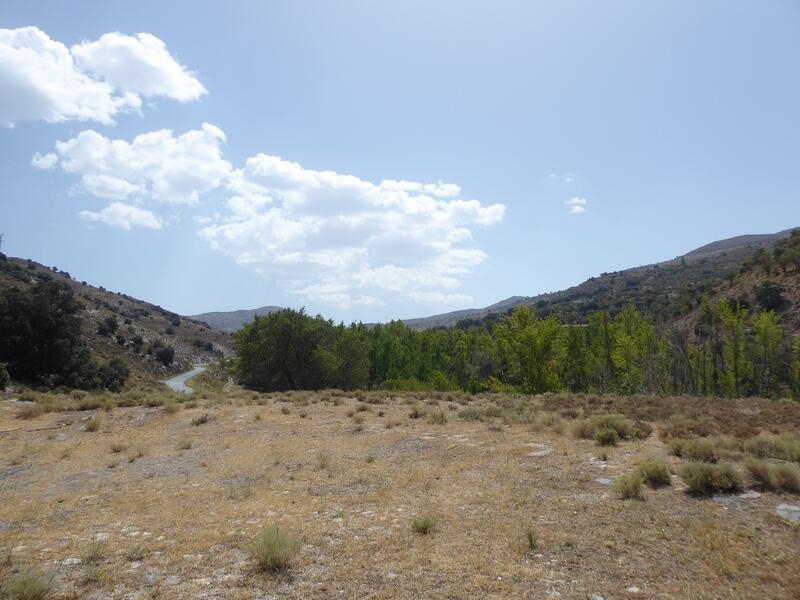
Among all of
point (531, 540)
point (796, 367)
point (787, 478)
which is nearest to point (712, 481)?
point (787, 478)

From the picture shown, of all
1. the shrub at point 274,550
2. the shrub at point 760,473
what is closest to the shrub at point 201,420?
the shrub at point 274,550

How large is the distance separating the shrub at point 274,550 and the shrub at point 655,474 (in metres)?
6.34

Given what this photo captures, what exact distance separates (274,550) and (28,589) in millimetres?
2547

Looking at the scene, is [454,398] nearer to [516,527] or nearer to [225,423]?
[225,423]

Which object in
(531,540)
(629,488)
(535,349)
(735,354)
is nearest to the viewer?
(531,540)

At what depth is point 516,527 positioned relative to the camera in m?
7.01

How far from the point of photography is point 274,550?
5.84 metres

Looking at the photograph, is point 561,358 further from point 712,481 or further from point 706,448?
point 712,481

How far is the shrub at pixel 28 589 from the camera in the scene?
4.91 m

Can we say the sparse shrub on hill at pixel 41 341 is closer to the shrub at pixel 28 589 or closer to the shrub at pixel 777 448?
the shrub at pixel 28 589

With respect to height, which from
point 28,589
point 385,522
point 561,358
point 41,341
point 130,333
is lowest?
point 385,522

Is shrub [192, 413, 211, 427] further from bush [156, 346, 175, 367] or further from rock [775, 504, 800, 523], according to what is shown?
bush [156, 346, 175, 367]

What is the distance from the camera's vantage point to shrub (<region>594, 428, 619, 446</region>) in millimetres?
12125

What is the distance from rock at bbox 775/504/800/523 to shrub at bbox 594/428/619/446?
5.01m
